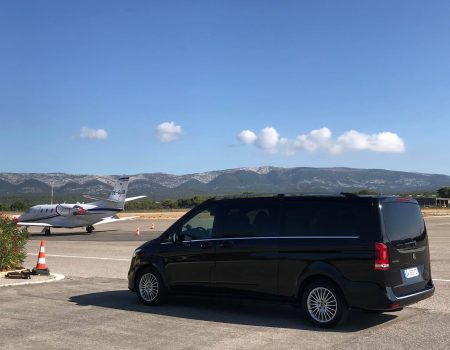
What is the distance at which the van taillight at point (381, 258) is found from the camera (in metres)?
7.48

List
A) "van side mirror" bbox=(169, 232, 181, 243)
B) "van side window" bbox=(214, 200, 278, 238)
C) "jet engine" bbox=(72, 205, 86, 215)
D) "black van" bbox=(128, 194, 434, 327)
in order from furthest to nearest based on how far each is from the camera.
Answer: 1. "jet engine" bbox=(72, 205, 86, 215)
2. "van side mirror" bbox=(169, 232, 181, 243)
3. "van side window" bbox=(214, 200, 278, 238)
4. "black van" bbox=(128, 194, 434, 327)

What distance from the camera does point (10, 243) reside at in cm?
1352

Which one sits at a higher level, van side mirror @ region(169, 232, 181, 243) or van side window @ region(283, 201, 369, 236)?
van side window @ region(283, 201, 369, 236)

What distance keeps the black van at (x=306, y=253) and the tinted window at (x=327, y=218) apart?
0.01m

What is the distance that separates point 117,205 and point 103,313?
31.5m

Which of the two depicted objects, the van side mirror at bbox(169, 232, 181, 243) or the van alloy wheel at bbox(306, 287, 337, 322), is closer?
the van alloy wheel at bbox(306, 287, 337, 322)

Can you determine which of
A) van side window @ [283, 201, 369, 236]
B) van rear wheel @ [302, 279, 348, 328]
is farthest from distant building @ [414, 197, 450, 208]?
van rear wheel @ [302, 279, 348, 328]

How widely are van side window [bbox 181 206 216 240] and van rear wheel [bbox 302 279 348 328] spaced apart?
6.68 ft

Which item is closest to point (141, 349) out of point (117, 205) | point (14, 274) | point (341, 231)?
point (341, 231)

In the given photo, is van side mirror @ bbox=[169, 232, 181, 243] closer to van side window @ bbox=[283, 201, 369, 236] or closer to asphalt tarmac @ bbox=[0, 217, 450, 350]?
asphalt tarmac @ bbox=[0, 217, 450, 350]

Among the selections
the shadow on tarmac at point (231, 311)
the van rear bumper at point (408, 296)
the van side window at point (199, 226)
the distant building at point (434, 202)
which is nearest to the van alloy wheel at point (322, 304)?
the shadow on tarmac at point (231, 311)

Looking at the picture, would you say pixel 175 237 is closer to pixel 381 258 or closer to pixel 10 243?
pixel 381 258

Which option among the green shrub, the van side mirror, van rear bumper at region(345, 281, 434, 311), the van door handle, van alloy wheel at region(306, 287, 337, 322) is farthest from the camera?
the green shrub

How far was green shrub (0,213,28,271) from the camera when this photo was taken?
13367mm
